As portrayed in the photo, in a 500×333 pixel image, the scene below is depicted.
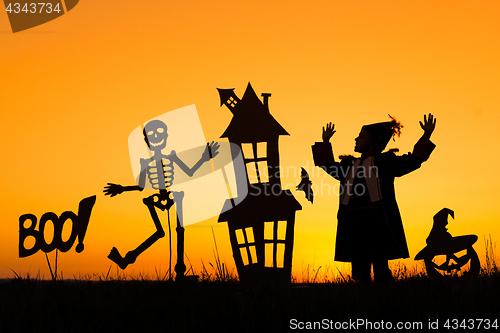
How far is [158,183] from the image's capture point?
22.9 ft

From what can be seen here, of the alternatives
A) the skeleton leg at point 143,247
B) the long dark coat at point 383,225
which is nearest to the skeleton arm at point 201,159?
the skeleton leg at point 143,247

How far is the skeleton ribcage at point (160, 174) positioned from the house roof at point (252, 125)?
38.4 inches

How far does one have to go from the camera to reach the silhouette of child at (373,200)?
579 centimetres

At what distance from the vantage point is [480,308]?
15.1ft

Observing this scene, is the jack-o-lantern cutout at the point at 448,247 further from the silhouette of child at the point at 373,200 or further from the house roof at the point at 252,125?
the house roof at the point at 252,125

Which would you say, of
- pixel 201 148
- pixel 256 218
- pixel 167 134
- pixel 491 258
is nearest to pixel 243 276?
pixel 256 218

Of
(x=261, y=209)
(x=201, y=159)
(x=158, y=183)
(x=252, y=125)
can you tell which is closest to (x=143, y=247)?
(x=158, y=183)

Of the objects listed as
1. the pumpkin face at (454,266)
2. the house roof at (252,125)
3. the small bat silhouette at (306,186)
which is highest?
the house roof at (252,125)

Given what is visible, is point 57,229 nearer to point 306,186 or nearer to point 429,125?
point 306,186

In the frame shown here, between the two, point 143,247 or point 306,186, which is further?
point 143,247

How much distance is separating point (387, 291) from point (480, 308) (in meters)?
1.16

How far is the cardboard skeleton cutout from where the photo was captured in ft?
22.6

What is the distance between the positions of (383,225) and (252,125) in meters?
2.25

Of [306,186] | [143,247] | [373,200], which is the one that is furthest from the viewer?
[143,247]
